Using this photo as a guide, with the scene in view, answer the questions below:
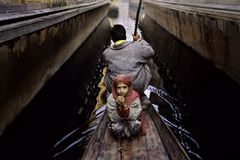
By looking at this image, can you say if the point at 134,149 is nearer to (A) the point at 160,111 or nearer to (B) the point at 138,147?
(B) the point at 138,147

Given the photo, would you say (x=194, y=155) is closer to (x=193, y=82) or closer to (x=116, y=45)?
(x=116, y=45)

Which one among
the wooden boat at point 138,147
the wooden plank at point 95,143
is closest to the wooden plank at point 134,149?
the wooden boat at point 138,147

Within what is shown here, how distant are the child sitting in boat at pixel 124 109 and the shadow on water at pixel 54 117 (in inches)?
62.0

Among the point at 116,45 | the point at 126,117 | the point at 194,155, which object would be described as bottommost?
the point at 194,155

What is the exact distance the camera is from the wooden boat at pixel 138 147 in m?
3.12

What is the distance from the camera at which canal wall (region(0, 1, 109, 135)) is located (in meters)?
4.78

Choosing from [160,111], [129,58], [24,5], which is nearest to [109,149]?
[129,58]

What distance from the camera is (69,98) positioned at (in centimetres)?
703

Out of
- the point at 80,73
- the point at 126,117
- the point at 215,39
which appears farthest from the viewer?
the point at 80,73

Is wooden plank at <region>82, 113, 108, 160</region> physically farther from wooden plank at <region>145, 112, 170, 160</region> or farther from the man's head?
the man's head

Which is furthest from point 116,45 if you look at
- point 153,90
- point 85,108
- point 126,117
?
point 153,90

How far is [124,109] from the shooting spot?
3.20 m

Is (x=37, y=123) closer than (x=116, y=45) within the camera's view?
No

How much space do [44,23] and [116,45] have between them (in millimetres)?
A: 2878
